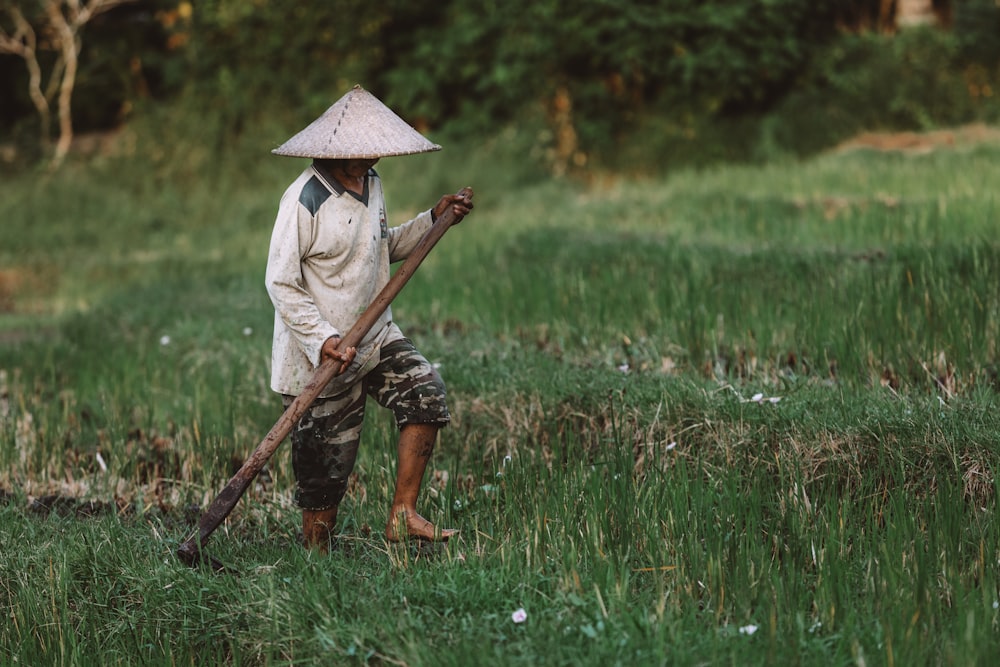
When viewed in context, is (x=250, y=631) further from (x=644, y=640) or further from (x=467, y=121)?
(x=467, y=121)

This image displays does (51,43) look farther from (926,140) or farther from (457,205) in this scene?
(457,205)

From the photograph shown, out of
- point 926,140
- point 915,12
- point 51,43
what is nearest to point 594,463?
point 926,140

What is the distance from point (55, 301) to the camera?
12.0 meters

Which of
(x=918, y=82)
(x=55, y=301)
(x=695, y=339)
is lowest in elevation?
(x=55, y=301)

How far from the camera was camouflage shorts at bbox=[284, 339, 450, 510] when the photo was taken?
4512mm

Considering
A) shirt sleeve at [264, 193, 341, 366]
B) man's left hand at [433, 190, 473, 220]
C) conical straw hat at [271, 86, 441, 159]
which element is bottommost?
shirt sleeve at [264, 193, 341, 366]

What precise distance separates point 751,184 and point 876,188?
64.5 inches

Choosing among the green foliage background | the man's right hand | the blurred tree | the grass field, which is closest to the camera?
the grass field

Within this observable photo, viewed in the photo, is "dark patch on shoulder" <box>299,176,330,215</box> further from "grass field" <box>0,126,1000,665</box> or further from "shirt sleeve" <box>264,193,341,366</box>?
"grass field" <box>0,126,1000,665</box>

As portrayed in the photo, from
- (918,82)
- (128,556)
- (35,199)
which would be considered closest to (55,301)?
(35,199)

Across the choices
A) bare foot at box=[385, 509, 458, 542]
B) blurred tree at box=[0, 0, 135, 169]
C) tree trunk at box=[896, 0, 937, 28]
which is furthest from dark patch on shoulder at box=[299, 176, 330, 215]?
blurred tree at box=[0, 0, 135, 169]

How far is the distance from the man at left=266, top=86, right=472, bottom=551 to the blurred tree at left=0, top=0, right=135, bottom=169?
14.4 meters

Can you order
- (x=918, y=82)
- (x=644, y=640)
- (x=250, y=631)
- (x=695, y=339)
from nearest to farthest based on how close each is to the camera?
1. (x=644, y=640)
2. (x=250, y=631)
3. (x=695, y=339)
4. (x=918, y=82)

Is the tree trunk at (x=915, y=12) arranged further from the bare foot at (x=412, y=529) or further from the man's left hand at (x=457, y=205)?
the bare foot at (x=412, y=529)
